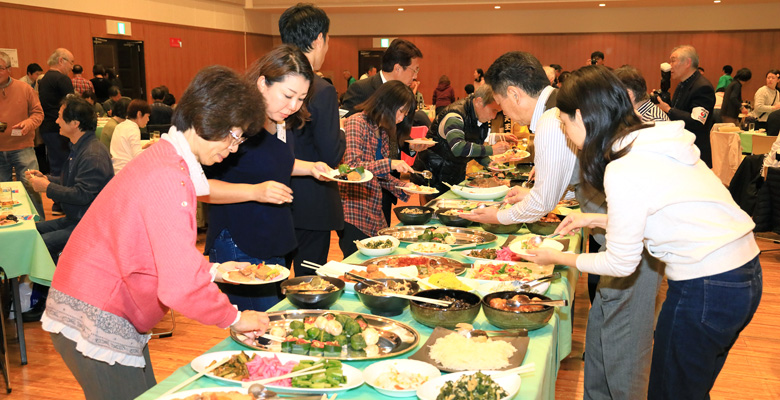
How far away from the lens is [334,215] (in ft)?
9.23

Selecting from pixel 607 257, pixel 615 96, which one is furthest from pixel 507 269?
pixel 615 96

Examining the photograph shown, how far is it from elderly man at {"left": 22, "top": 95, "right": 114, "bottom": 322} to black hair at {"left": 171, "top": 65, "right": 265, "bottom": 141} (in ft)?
8.16

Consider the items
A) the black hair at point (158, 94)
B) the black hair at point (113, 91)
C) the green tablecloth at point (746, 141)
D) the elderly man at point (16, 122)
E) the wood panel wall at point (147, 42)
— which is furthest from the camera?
the wood panel wall at point (147, 42)

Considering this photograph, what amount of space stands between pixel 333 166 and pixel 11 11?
27.6 feet

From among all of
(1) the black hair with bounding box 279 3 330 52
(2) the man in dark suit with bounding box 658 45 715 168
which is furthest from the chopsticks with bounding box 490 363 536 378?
(2) the man in dark suit with bounding box 658 45 715 168

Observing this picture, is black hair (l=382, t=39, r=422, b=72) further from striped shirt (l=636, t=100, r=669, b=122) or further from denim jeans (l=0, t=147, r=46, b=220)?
denim jeans (l=0, t=147, r=46, b=220)

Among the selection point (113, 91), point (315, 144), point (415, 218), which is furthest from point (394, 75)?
point (113, 91)

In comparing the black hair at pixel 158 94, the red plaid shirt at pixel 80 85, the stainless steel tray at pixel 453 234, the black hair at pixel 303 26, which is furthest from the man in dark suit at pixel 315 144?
the red plaid shirt at pixel 80 85

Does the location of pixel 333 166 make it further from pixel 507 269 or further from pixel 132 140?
pixel 132 140

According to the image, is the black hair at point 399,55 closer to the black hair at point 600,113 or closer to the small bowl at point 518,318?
the black hair at point 600,113

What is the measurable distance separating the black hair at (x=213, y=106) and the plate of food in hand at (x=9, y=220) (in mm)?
2232

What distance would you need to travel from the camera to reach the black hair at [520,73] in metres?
2.51

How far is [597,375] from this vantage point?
2.42 metres

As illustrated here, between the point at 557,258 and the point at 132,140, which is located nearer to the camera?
the point at 557,258
